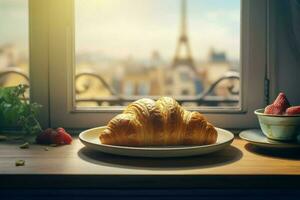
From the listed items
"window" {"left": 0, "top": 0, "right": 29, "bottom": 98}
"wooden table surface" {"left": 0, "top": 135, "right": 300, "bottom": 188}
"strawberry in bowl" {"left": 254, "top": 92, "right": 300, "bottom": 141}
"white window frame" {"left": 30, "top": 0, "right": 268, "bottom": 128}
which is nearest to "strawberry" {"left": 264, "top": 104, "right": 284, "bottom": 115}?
"strawberry in bowl" {"left": 254, "top": 92, "right": 300, "bottom": 141}

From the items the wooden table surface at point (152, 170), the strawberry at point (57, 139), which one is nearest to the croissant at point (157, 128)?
the wooden table surface at point (152, 170)

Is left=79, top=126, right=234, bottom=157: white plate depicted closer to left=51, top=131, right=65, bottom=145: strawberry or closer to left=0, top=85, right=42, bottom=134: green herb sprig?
left=51, top=131, right=65, bottom=145: strawberry

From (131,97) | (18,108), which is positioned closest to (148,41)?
(131,97)

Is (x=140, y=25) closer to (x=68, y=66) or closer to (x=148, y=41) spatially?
(x=148, y=41)

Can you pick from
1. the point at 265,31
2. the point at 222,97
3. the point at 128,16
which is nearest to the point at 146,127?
the point at 265,31
